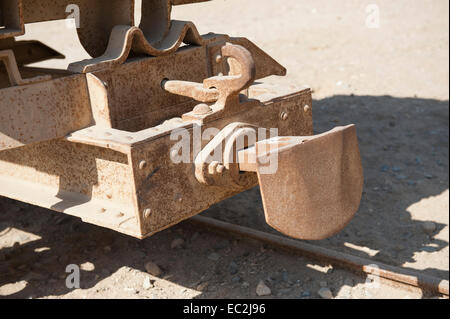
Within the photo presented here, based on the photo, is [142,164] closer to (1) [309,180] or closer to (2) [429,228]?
(1) [309,180]

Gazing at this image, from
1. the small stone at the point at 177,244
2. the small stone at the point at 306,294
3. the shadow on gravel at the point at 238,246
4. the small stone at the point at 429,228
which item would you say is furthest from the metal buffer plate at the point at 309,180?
the small stone at the point at 429,228

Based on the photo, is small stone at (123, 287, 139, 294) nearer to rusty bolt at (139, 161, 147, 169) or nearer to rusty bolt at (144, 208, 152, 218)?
rusty bolt at (144, 208, 152, 218)

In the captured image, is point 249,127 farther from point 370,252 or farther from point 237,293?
point 370,252

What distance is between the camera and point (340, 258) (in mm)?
3959

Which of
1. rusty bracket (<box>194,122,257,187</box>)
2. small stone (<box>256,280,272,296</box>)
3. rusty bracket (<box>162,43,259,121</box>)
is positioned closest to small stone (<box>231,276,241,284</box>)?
small stone (<box>256,280,272,296</box>)

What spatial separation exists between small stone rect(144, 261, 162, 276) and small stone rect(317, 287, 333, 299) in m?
1.08

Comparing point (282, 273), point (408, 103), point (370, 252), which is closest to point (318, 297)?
point (282, 273)

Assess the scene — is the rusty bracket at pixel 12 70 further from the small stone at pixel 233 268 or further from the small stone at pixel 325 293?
the small stone at pixel 325 293

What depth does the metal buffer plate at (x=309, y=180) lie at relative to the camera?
255cm

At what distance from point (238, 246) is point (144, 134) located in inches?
75.7

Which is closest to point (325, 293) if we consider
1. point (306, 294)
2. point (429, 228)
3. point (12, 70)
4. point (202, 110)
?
point (306, 294)

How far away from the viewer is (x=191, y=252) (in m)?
4.32

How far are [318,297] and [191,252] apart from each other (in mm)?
1015

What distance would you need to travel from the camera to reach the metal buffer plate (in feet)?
8.36
